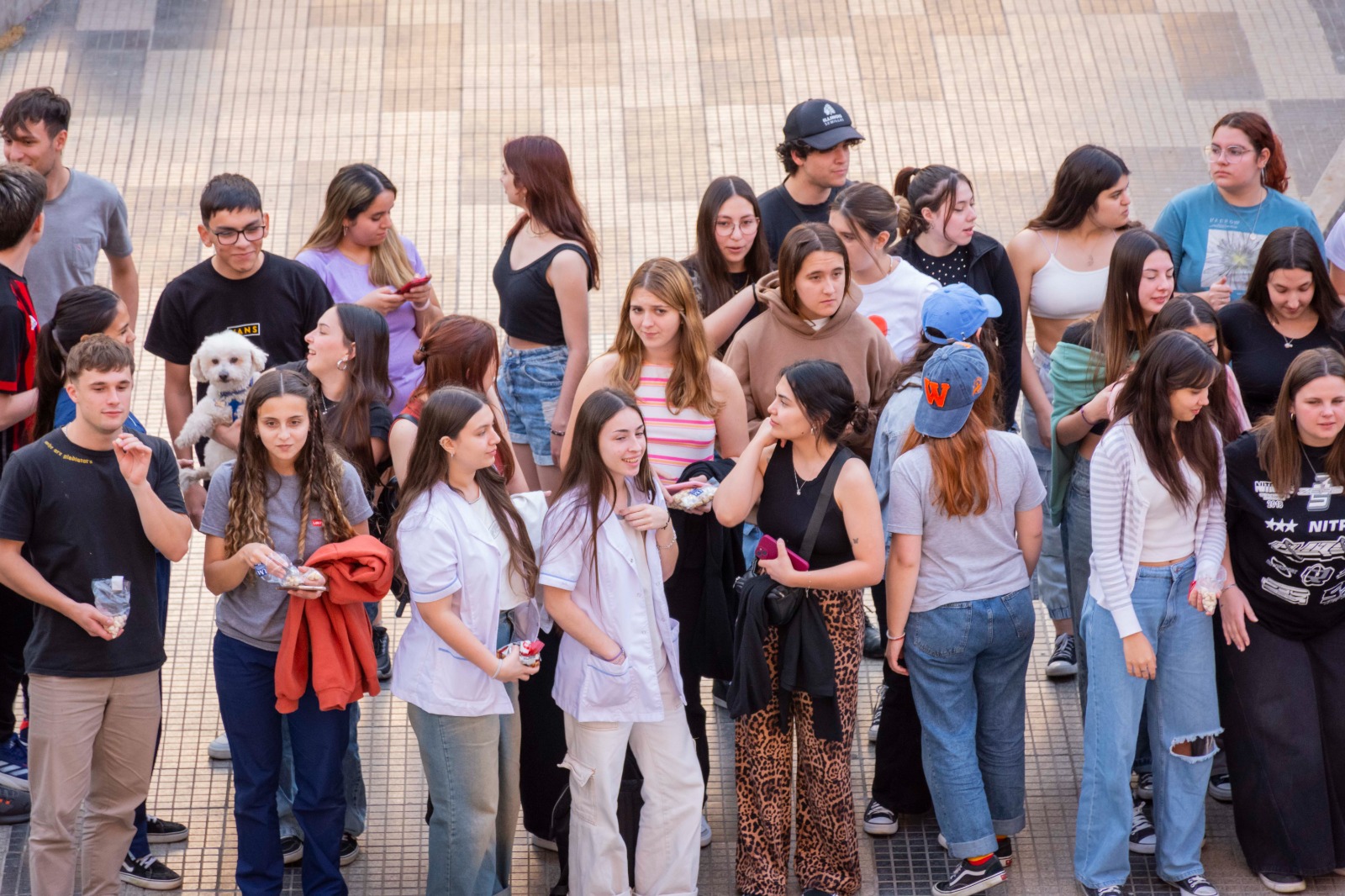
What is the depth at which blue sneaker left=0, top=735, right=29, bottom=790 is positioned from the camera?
15.6 feet

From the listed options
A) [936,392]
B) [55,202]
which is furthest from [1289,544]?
[55,202]

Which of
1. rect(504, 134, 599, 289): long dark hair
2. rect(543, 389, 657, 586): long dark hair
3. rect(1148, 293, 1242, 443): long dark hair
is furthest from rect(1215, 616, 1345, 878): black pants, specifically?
rect(504, 134, 599, 289): long dark hair

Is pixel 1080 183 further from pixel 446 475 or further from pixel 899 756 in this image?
pixel 446 475

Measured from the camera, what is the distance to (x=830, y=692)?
4.27m

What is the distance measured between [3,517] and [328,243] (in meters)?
1.82

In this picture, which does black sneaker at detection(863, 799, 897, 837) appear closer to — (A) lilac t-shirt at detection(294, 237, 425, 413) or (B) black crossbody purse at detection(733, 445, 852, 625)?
(B) black crossbody purse at detection(733, 445, 852, 625)

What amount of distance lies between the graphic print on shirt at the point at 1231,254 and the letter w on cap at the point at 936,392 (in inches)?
77.7

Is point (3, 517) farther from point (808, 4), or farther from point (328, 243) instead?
point (808, 4)

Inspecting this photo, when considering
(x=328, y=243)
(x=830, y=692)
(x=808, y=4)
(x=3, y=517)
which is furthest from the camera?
(x=808, y=4)

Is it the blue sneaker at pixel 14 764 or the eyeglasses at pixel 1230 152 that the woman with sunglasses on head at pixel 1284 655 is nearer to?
the eyeglasses at pixel 1230 152

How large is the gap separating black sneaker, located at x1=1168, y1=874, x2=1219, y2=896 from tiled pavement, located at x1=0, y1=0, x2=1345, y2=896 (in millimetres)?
3939

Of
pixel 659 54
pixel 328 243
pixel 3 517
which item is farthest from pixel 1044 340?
pixel 659 54

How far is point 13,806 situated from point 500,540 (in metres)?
2.04

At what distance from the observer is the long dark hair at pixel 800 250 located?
473 centimetres
